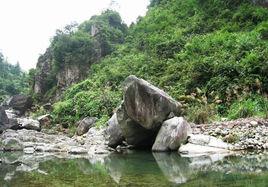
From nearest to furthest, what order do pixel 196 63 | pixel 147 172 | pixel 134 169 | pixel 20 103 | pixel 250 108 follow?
pixel 147 172 → pixel 134 169 → pixel 250 108 → pixel 196 63 → pixel 20 103

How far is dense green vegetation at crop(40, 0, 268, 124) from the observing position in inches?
868

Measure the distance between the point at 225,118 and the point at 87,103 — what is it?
1773 cm

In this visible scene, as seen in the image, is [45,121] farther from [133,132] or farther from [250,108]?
[250,108]

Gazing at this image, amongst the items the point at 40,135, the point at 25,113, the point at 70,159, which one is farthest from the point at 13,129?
the point at 25,113

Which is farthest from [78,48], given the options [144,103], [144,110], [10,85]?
[144,110]

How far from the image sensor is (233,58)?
83.8 ft

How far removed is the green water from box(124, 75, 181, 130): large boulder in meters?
2.12

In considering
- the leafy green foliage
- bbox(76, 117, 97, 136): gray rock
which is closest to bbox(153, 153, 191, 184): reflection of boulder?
the leafy green foliage

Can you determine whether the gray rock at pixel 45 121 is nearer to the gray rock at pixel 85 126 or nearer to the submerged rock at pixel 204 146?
the gray rock at pixel 85 126

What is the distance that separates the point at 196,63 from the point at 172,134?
1176cm

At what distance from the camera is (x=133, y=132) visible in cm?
1828

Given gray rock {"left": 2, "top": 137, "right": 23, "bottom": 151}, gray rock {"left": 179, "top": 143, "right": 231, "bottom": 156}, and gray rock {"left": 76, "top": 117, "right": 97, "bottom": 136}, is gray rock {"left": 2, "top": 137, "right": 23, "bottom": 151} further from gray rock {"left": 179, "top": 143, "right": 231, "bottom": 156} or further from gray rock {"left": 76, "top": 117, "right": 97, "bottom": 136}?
gray rock {"left": 179, "top": 143, "right": 231, "bottom": 156}

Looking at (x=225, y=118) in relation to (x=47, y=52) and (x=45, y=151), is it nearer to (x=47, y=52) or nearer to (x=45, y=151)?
(x=45, y=151)

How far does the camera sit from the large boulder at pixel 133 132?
18047 mm
